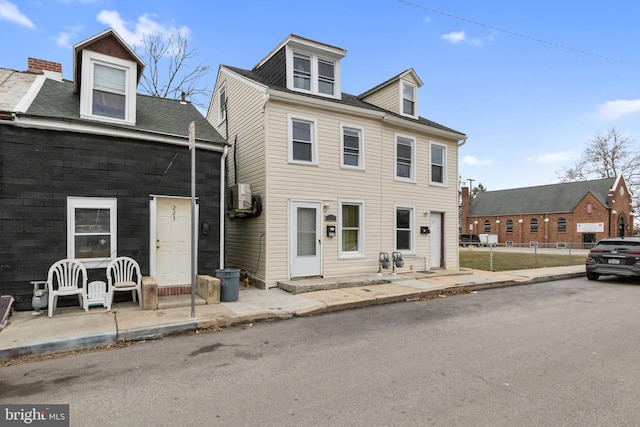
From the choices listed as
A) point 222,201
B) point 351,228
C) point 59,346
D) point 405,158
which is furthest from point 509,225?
point 59,346

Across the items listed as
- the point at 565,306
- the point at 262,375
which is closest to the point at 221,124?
the point at 262,375

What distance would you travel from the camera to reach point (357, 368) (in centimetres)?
425

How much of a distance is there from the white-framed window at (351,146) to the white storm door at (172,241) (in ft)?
16.4

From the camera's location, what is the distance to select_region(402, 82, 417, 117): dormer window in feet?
43.4

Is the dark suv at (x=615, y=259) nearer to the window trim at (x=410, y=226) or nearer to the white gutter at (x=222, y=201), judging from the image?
the window trim at (x=410, y=226)

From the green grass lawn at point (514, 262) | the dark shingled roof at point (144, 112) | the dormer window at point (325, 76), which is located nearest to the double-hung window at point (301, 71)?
the dormer window at point (325, 76)

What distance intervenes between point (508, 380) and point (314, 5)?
449 inches

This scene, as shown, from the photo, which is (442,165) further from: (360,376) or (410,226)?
(360,376)

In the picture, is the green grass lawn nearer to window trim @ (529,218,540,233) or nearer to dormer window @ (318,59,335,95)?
dormer window @ (318,59,335,95)

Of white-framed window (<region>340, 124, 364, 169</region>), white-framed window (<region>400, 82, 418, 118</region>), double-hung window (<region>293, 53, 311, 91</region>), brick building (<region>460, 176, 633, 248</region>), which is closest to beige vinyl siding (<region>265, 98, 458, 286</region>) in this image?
white-framed window (<region>340, 124, 364, 169</region>)

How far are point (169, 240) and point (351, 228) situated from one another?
5.39 metres

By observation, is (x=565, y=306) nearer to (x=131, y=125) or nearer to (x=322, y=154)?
(x=322, y=154)

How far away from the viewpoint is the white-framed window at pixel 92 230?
23.7 ft

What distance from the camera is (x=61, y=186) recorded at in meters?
7.14
